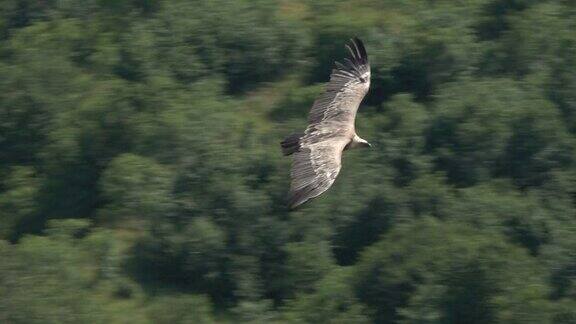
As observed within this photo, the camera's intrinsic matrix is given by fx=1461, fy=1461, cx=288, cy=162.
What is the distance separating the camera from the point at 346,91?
68.2 ft

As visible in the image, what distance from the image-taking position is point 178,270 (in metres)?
29.6

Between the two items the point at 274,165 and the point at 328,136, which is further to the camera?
the point at 274,165

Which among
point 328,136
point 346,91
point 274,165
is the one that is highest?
point 346,91

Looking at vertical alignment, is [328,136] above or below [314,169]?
below

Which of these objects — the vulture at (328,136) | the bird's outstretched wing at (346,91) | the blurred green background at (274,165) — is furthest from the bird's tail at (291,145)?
the blurred green background at (274,165)

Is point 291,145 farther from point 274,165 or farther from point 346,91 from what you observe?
point 274,165

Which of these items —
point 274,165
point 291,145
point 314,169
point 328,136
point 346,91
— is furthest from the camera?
point 274,165

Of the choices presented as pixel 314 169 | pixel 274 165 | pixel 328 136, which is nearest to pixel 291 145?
pixel 328 136

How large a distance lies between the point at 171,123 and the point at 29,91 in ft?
16.4

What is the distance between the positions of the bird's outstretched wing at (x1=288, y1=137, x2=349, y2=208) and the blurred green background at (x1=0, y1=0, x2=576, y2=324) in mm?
7754

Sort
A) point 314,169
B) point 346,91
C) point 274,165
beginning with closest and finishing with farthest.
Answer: point 314,169 → point 346,91 → point 274,165

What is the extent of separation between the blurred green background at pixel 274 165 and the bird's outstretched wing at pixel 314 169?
775 centimetres

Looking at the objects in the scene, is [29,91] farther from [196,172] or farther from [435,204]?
[435,204]

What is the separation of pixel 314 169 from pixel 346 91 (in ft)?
8.88
